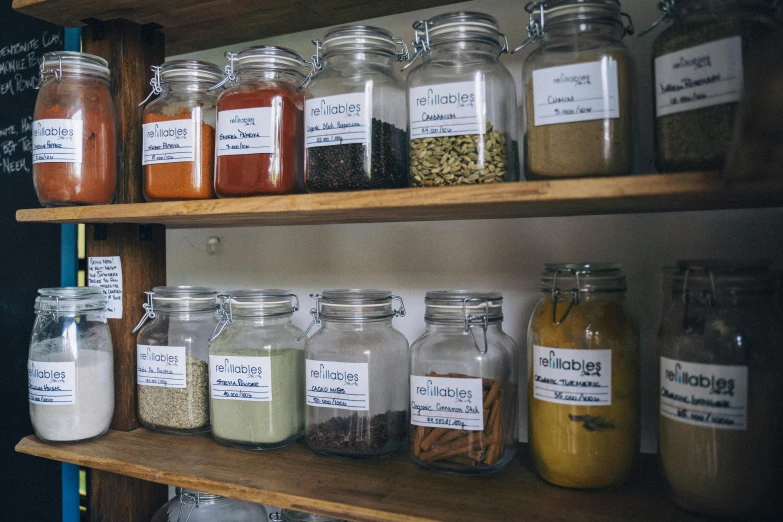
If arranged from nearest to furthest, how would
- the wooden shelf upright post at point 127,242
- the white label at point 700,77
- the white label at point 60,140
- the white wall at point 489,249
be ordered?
the white label at point 700,77 → the white wall at point 489,249 → the white label at point 60,140 → the wooden shelf upright post at point 127,242

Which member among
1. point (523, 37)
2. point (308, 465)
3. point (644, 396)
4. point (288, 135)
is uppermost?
point (523, 37)

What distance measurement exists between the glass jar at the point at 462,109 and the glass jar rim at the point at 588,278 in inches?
6.2

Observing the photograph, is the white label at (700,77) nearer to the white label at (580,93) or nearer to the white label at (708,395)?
the white label at (580,93)

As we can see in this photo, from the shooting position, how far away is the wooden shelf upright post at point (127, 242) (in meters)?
1.17

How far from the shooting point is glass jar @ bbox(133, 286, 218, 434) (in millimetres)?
1091

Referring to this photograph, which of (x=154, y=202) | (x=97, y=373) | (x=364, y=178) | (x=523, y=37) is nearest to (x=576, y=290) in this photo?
(x=364, y=178)

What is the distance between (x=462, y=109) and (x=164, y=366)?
716mm

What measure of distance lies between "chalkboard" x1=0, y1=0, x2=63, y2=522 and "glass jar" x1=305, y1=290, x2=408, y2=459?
34.3 inches

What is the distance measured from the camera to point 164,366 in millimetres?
1088

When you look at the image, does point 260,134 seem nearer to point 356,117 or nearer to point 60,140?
point 356,117

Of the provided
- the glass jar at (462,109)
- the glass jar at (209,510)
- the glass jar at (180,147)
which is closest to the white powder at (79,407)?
the glass jar at (209,510)

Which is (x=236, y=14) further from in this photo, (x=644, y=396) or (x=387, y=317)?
(x=644, y=396)

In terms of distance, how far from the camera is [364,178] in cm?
88

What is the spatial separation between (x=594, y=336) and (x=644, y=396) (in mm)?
232
